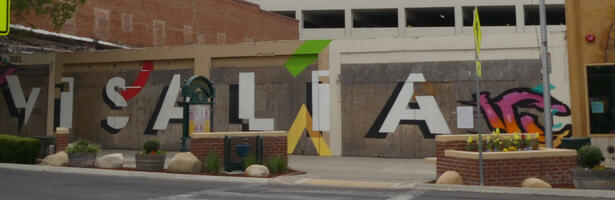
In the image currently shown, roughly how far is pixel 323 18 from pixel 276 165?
39124 mm

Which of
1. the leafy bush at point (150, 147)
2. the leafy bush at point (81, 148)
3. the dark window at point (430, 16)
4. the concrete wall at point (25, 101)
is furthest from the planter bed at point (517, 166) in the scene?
the dark window at point (430, 16)

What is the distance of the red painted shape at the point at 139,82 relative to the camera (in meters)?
24.5

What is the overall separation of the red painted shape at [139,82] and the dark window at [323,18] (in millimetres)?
26252

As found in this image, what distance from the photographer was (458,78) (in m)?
20.2

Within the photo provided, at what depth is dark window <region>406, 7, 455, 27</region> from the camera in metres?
48.5

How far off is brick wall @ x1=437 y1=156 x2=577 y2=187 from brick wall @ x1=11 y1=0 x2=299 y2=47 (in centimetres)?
2182

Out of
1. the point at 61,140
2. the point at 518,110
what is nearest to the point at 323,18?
the point at 518,110

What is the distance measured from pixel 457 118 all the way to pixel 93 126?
1719 cm

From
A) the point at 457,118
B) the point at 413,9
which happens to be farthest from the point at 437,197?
the point at 413,9

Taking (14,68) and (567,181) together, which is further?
(14,68)

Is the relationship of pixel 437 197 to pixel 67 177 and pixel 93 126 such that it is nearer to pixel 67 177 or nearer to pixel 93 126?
pixel 67 177

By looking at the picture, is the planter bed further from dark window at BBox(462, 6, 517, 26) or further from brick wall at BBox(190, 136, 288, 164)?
dark window at BBox(462, 6, 517, 26)

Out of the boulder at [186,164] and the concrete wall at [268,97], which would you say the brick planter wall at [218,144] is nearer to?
the boulder at [186,164]

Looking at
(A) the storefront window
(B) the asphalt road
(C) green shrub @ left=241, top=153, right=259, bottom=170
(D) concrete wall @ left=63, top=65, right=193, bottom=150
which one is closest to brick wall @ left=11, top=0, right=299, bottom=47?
(D) concrete wall @ left=63, top=65, right=193, bottom=150
